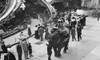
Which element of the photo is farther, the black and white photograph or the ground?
the ground

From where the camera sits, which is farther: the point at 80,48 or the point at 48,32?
the point at 48,32

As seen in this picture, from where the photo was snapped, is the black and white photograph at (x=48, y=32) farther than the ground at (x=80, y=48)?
No

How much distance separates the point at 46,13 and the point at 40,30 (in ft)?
24.7

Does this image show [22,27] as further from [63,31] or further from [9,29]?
[63,31]

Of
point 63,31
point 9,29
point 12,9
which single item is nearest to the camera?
point 63,31

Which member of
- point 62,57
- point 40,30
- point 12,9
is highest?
point 12,9

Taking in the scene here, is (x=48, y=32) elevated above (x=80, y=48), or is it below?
above

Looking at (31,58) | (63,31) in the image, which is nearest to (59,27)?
(63,31)

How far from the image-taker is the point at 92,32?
14.4 m

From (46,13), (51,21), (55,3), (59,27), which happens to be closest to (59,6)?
(55,3)

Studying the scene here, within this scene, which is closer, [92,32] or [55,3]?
[92,32]

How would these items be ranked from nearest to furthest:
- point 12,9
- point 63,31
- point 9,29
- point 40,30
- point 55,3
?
point 63,31
point 40,30
point 9,29
point 12,9
point 55,3

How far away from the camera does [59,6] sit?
23.3 meters

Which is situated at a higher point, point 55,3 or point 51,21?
point 55,3
